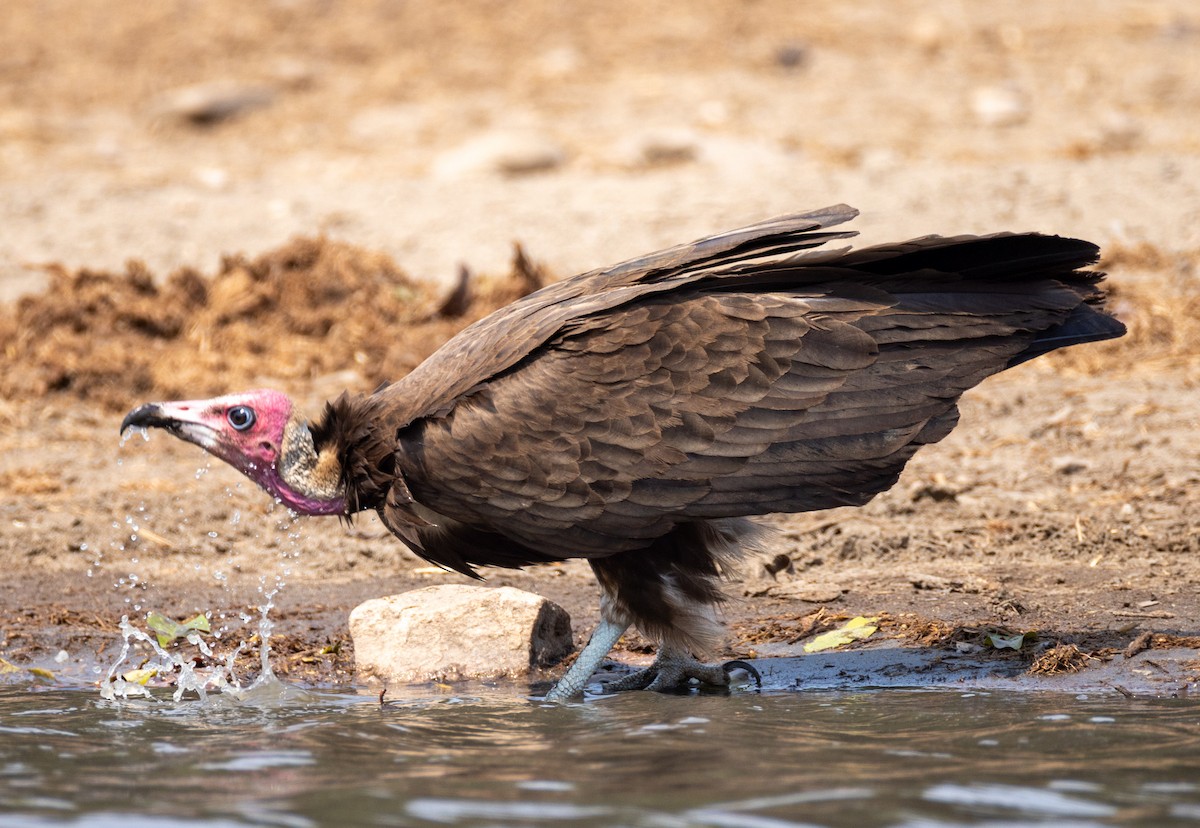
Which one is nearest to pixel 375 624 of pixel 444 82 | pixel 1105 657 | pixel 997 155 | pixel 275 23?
pixel 1105 657

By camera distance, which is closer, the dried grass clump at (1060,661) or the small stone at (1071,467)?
the dried grass clump at (1060,661)

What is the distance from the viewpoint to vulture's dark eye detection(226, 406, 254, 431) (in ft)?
19.5

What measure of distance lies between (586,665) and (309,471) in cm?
125

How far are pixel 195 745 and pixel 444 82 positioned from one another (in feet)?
42.0

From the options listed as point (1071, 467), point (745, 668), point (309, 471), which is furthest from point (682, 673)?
point (1071, 467)

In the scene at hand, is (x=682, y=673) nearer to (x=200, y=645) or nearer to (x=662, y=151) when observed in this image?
(x=200, y=645)

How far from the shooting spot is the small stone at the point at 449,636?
6180 millimetres

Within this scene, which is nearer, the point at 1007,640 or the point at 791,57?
the point at 1007,640

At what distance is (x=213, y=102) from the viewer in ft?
54.2

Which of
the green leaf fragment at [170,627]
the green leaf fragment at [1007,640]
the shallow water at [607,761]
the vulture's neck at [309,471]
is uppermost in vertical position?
the vulture's neck at [309,471]

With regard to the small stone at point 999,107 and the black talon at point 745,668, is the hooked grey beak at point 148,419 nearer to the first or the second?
the black talon at point 745,668

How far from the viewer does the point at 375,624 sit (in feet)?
20.4

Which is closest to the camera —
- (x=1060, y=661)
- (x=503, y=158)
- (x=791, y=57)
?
(x=1060, y=661)

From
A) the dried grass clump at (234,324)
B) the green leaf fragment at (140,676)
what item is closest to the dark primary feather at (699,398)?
the green leaf fragment at (140,676)
